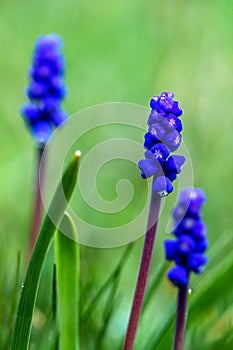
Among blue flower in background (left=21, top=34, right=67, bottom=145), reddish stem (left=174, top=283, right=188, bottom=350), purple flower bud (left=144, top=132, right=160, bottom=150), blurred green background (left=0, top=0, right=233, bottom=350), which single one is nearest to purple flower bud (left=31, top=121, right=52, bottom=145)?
blue flower in background (left=21, top=34, right=67, bottom=145)

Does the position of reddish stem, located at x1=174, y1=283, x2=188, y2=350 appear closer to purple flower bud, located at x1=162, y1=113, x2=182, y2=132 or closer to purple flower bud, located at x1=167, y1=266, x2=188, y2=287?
purple flower bud, located at x1=167, y1=266, x2=188, y2=287

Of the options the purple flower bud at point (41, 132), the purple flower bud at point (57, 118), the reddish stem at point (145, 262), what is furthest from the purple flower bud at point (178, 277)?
the purple flower bud at point (57, 118)

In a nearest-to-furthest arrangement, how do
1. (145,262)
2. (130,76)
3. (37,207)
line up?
(145,262) → (37,207) → (130,76)

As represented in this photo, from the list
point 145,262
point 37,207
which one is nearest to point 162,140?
point 145,262

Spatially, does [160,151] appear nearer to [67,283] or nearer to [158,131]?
[158,131]

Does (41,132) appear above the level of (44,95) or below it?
below
